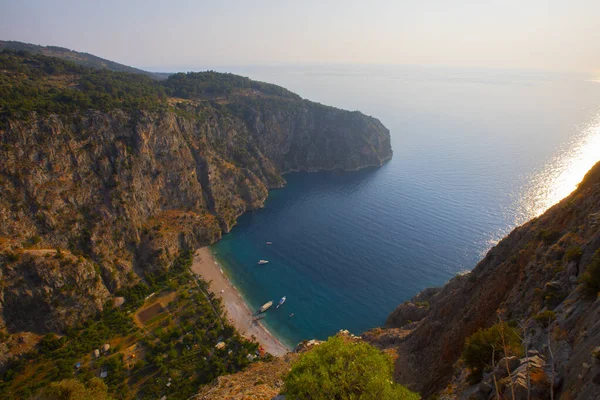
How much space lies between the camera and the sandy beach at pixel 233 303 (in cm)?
6197

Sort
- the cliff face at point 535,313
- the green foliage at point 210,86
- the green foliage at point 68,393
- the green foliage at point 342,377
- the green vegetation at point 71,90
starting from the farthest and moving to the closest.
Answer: the green foliage at point 210,86 → the green vegetation at point 71,90 → the green foliage at point 68,393 → the green foliage at point 342,377 → the cliff face at point 535,313

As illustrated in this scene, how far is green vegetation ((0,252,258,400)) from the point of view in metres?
49.3

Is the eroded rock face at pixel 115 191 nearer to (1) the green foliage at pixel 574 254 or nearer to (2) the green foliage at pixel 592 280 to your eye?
(2) the green foliage at pixel 592 280

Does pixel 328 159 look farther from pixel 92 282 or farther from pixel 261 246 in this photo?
pixel 92 282

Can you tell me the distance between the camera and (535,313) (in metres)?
22.6

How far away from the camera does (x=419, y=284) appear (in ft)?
246

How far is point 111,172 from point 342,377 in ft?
271

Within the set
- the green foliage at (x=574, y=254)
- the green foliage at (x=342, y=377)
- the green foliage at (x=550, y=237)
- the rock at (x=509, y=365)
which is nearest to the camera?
the rock at (x=509, y=365)

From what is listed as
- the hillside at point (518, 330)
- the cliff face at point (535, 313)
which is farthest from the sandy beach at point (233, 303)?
the cliff face at point (535, 313)

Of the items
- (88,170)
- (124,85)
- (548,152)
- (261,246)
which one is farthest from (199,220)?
(548,152)

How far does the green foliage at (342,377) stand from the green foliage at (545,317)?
9.79 m

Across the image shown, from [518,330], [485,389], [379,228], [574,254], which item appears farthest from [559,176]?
[485,389]

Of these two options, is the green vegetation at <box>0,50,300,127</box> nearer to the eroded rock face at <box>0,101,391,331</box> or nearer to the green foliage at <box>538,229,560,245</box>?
the eroded rock face at <box>0,101,391,331</box>

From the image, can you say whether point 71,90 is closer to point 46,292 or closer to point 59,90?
point 59,90
